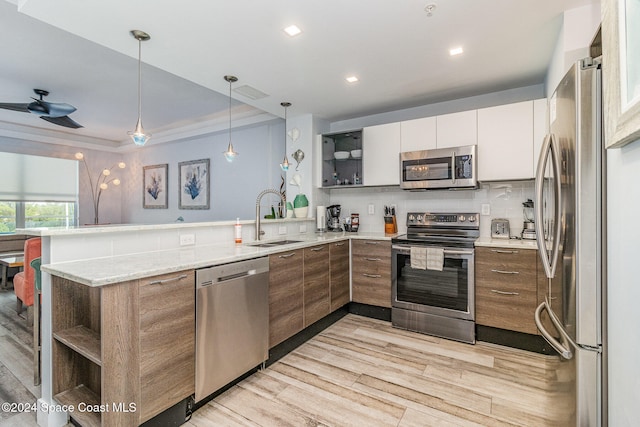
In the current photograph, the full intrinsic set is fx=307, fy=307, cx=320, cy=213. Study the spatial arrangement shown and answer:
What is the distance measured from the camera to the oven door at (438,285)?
2795 millimetres

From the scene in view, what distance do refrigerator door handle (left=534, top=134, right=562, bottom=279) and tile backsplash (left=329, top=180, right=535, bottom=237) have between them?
1.67 m

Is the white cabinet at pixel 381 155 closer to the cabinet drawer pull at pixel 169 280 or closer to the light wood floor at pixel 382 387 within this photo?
the light wood floor at pixel 382 387

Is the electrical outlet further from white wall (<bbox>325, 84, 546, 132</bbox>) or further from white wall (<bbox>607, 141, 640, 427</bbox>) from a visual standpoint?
white wall (<bbox>325, 84, 546, 132</bbox>)

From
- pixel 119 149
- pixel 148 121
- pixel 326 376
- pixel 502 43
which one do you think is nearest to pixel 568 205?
pixel 502 43

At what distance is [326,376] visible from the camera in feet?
7.41

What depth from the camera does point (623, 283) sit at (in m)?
1.02

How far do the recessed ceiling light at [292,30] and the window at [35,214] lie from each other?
6.36 m

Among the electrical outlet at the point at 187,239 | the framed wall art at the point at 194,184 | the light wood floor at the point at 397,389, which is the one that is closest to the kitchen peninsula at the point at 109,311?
the electrical outlet at the point at 187,239

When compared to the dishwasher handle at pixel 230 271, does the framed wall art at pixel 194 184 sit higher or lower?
higher

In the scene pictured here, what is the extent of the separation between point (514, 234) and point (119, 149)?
7769 millimetres

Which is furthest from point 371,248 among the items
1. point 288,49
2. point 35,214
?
point 35,214

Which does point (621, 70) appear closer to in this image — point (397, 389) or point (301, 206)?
point (397, 389)

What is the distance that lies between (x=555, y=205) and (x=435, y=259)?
1.46m

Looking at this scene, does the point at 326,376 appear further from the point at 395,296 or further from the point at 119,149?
the point at 119,149
